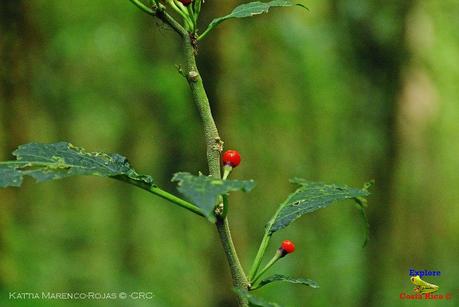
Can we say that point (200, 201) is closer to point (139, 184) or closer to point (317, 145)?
point (139, 184)

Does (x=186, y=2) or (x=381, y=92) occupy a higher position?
(x=186, y=2)

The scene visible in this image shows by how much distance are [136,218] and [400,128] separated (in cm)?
331

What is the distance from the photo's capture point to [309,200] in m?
1.27

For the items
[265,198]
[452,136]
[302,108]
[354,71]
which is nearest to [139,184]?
[354,71]

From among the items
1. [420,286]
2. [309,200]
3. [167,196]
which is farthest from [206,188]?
[420,286]

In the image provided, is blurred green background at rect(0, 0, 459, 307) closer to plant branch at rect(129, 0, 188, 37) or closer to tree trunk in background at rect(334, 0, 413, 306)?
tree trunk in background at rect(334, 0, 413, 306)

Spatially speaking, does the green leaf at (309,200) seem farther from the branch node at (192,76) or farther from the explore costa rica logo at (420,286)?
the explore costa rica logo at (420,286)

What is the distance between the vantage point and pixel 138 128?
6191 millimetres

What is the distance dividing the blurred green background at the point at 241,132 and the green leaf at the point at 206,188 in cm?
289

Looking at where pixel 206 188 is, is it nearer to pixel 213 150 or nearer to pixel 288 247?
pixel 213 150

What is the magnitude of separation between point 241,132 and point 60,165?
3951 mm

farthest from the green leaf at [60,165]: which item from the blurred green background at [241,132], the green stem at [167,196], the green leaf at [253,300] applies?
the blurred green background at [241,132]

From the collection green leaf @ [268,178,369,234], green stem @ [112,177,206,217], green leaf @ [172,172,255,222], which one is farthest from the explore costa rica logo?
green leaf @ [172,172,255,222]

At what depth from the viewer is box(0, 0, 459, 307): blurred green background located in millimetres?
4992
